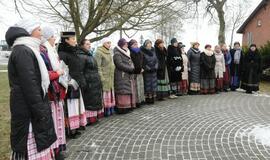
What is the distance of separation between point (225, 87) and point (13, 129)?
10.1 metres

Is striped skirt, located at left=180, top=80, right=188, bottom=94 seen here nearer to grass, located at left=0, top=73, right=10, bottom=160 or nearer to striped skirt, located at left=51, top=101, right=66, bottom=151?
grass, located at left=0, top=73, right=10, bottom=160

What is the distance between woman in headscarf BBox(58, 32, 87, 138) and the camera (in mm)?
6102

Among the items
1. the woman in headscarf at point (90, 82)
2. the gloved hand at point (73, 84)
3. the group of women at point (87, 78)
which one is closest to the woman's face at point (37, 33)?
the group of women at point (87, 78)

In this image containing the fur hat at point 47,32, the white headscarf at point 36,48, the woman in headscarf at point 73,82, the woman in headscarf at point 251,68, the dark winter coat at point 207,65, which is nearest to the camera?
the white headscarf at point 36,48

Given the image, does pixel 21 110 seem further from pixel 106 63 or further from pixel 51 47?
pixel 106 63

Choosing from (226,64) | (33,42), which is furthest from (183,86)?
(33,42)

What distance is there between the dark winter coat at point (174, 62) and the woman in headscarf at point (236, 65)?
2.70m

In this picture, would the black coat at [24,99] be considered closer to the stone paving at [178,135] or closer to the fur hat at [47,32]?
the fur hat at [47,32]

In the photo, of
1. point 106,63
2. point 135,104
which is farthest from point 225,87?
point 106,63

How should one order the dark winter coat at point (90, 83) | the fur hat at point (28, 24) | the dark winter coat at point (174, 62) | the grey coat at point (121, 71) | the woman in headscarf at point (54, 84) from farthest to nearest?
1. the dark winter coat at point (174, 62)
2. the grey coat at point (121, 71)
3. the dark winter coat at point (90, 83)
4. the woman in headscarf at point (54, 84)
5. the fur hat at point (28, 24)

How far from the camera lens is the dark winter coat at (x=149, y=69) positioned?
372 inches

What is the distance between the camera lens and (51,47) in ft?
16.6

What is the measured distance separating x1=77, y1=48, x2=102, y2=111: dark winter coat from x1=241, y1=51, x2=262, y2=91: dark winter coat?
7.07 m

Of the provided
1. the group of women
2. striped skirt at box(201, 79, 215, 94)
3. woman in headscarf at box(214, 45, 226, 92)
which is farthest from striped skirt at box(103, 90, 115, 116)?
woman in headscarf at box(214, 45, 226, 92)
